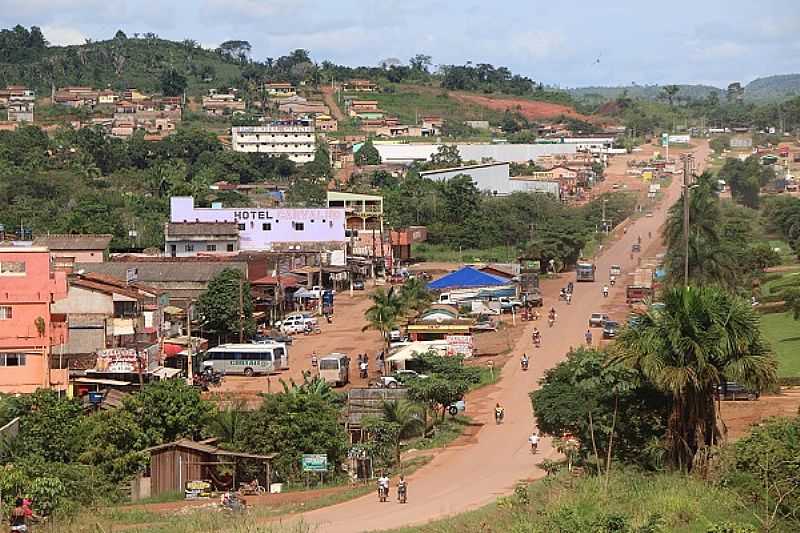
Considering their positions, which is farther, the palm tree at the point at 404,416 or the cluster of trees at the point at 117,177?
the cluster of trees at the point at 117,177

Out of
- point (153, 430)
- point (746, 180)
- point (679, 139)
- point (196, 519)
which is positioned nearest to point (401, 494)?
point (196, 519)

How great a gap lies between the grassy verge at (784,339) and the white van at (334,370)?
11388 mm

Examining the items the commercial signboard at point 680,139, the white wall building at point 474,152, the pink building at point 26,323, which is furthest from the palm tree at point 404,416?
the commercial signboard at point 680,139

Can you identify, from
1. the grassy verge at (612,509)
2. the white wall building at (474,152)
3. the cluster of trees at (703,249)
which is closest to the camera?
the grassy verge at (612,509)

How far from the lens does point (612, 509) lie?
15.7 metres

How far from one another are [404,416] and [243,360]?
10764mm

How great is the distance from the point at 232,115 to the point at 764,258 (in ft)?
272

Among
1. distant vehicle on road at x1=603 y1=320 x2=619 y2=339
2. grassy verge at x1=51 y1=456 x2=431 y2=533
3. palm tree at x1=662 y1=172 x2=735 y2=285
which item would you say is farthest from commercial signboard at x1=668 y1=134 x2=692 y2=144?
grassy verge at x1=51 y1=456 x2=431 y2=533

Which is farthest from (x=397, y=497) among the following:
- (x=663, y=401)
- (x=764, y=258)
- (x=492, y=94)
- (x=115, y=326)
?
(x=492, y=94)

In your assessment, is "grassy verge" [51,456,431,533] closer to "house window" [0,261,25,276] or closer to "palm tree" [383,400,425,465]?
"palm tree" [383,400,425,465]

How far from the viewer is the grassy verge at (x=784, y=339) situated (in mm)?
34469

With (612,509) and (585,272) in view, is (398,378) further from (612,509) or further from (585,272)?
(585,272)

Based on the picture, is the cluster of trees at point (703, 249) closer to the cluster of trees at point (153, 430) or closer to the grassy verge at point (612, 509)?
the cluster of trees at point (153, 430)

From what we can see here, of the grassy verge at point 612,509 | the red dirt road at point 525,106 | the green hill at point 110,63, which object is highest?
the green hill at point 110,63
